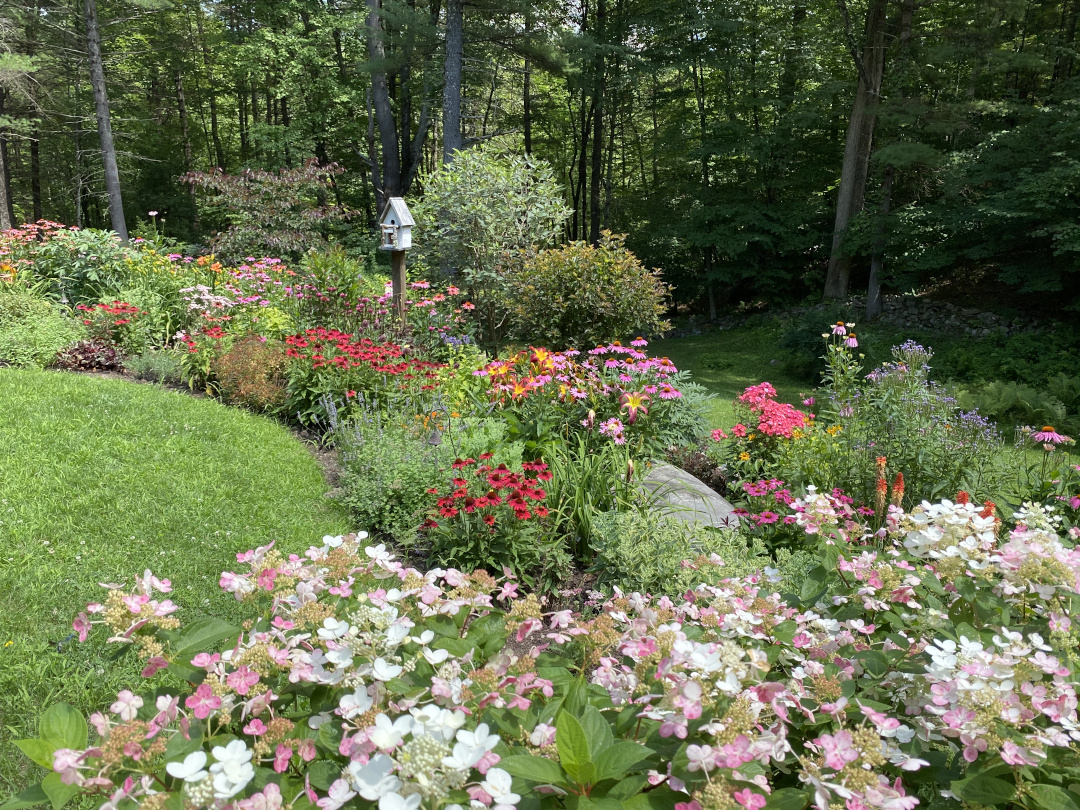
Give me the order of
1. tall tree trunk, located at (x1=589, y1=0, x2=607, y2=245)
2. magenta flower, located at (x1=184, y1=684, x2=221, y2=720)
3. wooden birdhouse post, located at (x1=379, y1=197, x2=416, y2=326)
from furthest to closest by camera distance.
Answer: tall tree trunk, located at (x1=589, y1=0, x2=607, y2=245), wooden birdhouse post, located at (x1=379, y1=197, x2=416, y2=326), magenta flower, located at (x1=184, y1=684, x2=221, y2=720)

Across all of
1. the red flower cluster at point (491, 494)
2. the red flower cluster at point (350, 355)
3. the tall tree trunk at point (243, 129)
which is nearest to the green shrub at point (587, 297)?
the red flower cluster at point (350, 355)

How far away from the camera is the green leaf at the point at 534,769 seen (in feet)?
2.72

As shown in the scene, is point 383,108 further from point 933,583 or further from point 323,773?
point 323,773

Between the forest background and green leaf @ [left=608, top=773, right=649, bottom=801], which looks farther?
the forest background

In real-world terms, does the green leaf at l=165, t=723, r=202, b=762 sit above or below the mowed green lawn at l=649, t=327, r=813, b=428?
above

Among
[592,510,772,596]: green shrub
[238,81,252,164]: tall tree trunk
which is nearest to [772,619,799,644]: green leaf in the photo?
[592,510,772,596]: green shrub

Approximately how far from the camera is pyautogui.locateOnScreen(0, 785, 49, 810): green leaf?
0.82 metres

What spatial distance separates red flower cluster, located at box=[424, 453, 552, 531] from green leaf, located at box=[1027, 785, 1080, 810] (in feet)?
7.44

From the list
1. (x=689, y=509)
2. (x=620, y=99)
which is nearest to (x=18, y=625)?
Answer: (x=689, y=509)

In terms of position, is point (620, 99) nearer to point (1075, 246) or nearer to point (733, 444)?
point (1075, 246)

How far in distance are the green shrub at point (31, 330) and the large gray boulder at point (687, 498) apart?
17.5 feet

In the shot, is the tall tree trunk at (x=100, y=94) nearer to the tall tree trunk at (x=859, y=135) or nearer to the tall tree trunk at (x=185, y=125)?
the tall tree trunk at (x=185, y=125)

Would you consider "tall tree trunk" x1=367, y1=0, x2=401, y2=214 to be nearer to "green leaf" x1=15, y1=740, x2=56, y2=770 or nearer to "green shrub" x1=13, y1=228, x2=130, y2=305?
"green shrub" x1=13, y1=228, x2=130, y2=305

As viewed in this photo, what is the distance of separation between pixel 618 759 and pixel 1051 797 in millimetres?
586
